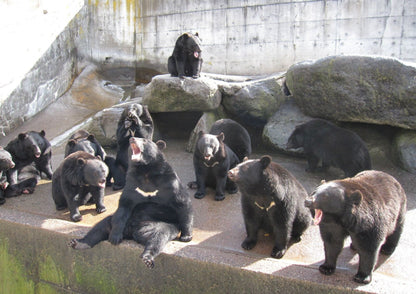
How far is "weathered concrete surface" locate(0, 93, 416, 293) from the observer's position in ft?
11.6

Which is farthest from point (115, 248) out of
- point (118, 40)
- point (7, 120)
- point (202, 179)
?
point (118, 40)

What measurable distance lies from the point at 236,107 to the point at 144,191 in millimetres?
4528

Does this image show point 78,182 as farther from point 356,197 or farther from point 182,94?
point 356,197

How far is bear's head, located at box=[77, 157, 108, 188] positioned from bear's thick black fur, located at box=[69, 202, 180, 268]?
34.7 inches

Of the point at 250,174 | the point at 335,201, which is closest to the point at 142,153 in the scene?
the point at 250,174

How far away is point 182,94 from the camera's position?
7.91m

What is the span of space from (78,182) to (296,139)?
4083mm

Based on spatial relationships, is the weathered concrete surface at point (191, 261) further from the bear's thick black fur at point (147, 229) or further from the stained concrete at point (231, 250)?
the bear's thick black fur at point (147, 229)

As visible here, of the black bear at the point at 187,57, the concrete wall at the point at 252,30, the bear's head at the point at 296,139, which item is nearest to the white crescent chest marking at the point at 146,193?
the bear's head at the point at 296,139

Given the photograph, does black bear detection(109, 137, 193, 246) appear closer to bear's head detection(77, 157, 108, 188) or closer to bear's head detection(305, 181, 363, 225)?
bear's head detection(77, 157, 108, 188)

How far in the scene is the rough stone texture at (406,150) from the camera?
6695 millimetres

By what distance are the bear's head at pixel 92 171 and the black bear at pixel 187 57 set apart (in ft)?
11.6

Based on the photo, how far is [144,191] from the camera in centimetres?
440

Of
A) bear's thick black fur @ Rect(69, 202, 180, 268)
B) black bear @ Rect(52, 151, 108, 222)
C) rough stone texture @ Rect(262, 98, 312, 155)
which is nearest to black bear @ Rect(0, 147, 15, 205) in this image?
black bear @ Rect(52, 151, 108, 222)
